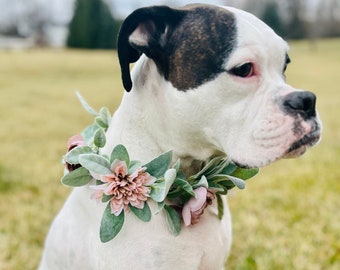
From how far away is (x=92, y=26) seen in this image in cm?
2283

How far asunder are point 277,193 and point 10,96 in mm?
6713

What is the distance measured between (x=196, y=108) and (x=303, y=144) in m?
0.29

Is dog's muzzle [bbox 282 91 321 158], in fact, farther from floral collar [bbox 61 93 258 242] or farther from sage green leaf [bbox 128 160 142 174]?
sage green leaf [bbox 128 160 142 174]

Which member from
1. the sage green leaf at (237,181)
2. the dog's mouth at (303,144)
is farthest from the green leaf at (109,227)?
the dog's mouth at (303,144)

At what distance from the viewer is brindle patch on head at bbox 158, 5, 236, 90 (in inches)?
56.6

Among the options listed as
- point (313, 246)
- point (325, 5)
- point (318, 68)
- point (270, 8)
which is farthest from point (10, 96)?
point (325, 5)

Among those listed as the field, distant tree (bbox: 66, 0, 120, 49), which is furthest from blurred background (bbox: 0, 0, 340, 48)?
the field

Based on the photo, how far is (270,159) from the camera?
1.42m

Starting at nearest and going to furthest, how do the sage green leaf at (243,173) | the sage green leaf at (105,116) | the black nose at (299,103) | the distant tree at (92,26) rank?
the black nose at (299,103), the sage green leaf at (243,173), the sage green leaf at (105,116), the distant tree at (92,26)

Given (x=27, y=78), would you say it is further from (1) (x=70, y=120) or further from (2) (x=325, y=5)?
(2) (x=325, y=5)

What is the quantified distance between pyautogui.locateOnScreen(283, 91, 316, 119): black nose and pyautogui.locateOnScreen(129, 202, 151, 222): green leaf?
0.45m

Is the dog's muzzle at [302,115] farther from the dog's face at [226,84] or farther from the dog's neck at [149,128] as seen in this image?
the dog's neck at [149,128]

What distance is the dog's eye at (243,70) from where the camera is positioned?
4.66ft

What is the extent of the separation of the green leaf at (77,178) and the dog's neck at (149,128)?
4.0 inches
